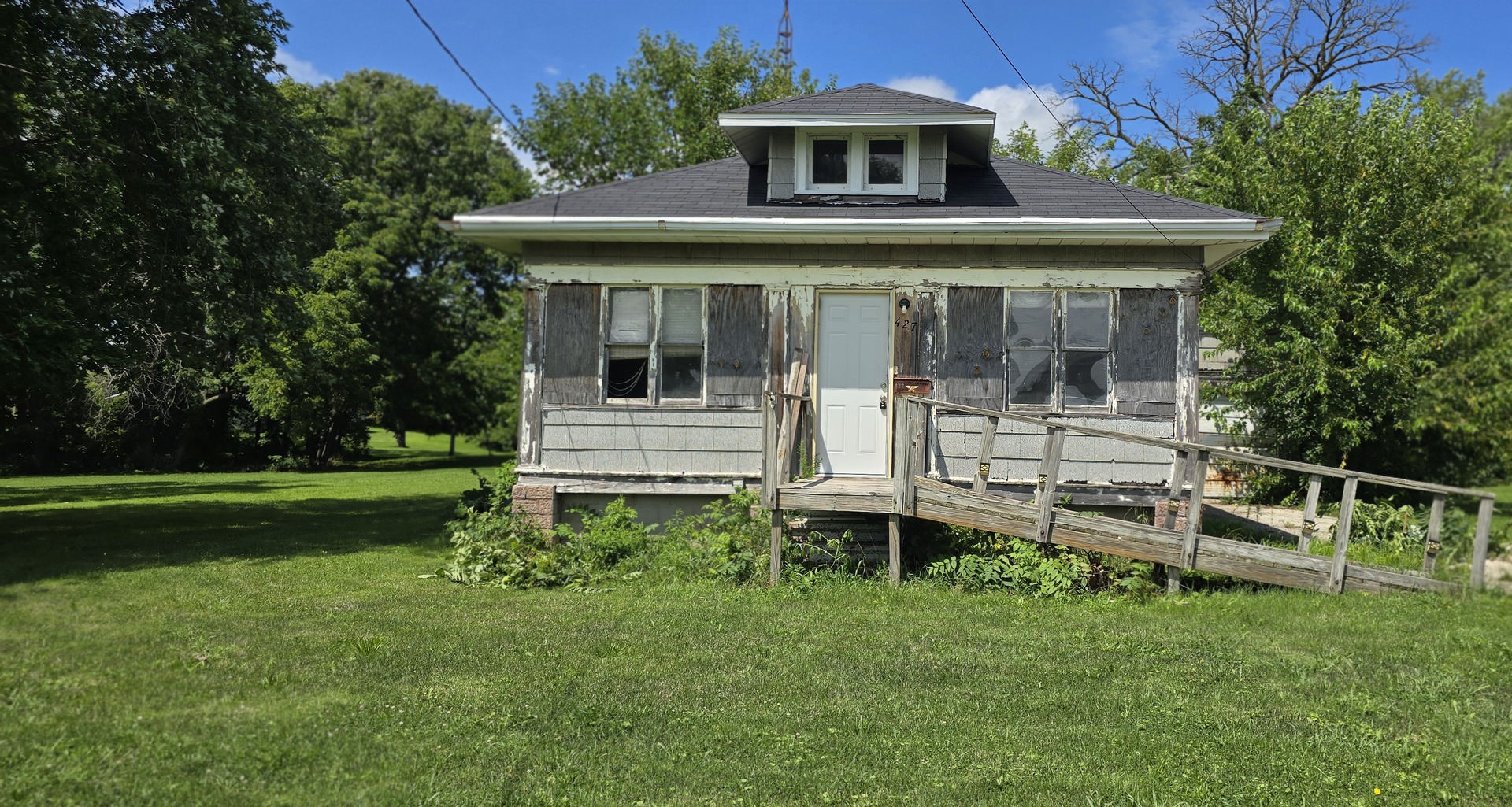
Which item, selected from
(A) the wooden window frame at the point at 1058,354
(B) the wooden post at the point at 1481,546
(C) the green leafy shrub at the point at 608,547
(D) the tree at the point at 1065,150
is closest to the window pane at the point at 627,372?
(C) the green leafy shrub at the point at 608,547

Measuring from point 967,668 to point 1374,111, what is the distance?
1489 centimetres

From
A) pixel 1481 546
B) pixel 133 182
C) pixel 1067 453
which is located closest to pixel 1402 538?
pixel 1481 546

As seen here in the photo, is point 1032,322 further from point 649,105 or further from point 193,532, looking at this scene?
point 649,105

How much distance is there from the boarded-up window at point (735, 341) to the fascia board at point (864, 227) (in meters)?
0.75

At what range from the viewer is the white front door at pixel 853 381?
11086 millimetres

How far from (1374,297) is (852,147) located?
9817mm

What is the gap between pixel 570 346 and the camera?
11.1 meters

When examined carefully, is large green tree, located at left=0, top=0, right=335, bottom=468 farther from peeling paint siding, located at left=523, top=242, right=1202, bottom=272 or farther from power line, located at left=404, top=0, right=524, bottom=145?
power line, located at left=404, top=0, right=524, bottom=145

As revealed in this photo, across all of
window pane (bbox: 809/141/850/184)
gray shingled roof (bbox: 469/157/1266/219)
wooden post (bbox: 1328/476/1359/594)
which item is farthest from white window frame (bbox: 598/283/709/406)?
wooden post (bbox: 1328/476/1359/594)

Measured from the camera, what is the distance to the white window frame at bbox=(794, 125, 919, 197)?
1155 cm

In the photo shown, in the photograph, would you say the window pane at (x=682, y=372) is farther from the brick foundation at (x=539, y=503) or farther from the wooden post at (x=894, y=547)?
the wooden post at (x=894, y=547)

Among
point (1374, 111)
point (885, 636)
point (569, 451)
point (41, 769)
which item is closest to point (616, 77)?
point (1374, 111)

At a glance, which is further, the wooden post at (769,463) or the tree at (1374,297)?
the tree at (1374,297)

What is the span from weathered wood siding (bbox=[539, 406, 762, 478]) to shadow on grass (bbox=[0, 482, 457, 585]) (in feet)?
8.36
